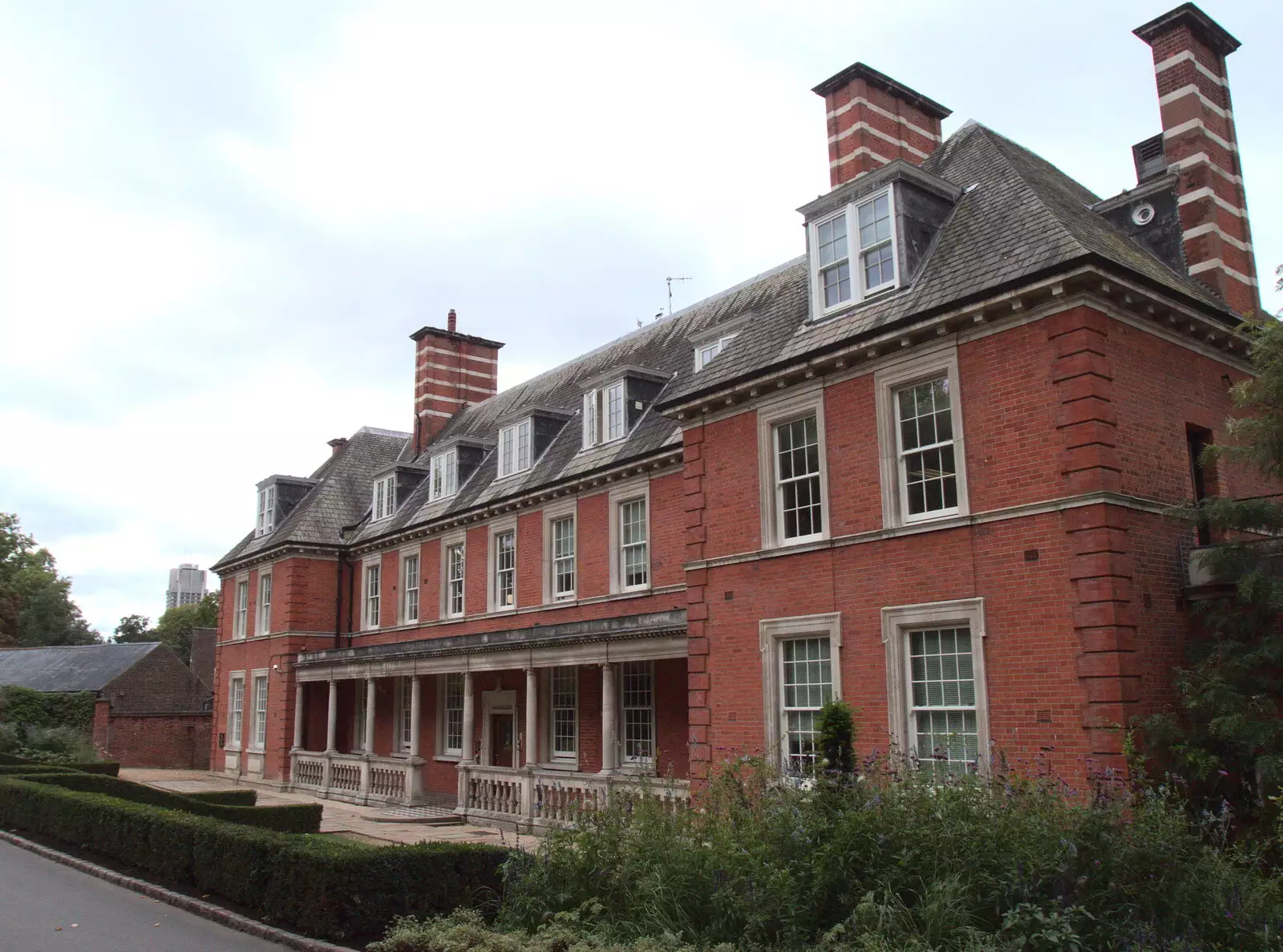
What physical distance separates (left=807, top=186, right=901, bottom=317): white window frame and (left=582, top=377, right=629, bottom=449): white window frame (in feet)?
24.9

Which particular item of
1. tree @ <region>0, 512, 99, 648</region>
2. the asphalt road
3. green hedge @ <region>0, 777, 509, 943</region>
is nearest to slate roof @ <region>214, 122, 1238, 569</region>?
green hedge @ <region>0, 777, 509, 943</region>

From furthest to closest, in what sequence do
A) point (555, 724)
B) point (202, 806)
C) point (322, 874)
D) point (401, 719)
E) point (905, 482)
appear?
1. point (401, 719)
2. point (555, 724)
3. point (202, 806)
4. point (905, 482)
5. point (322, 874)

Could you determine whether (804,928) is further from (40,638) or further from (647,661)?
(40,638)

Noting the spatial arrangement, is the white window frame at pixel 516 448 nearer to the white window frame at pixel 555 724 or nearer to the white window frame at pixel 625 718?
the white window frame at pixel 555 724

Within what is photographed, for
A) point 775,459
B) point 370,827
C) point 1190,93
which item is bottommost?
point 370,827

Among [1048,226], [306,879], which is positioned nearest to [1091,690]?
[1048,226]

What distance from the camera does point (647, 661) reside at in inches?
833

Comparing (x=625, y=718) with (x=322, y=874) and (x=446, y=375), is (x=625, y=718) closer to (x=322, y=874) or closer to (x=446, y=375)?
(x=322, y=874)

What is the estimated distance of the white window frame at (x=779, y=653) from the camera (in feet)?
46.4

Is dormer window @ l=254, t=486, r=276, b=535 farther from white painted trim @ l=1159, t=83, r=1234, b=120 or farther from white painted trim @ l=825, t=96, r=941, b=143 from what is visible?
white painted trim @ l=1159, t=83, r=1234, b=120

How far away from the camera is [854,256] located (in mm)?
15180

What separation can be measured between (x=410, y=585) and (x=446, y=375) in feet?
28.5

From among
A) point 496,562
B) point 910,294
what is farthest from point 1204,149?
point 496,562

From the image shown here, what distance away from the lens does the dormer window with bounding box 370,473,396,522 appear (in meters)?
31.7
